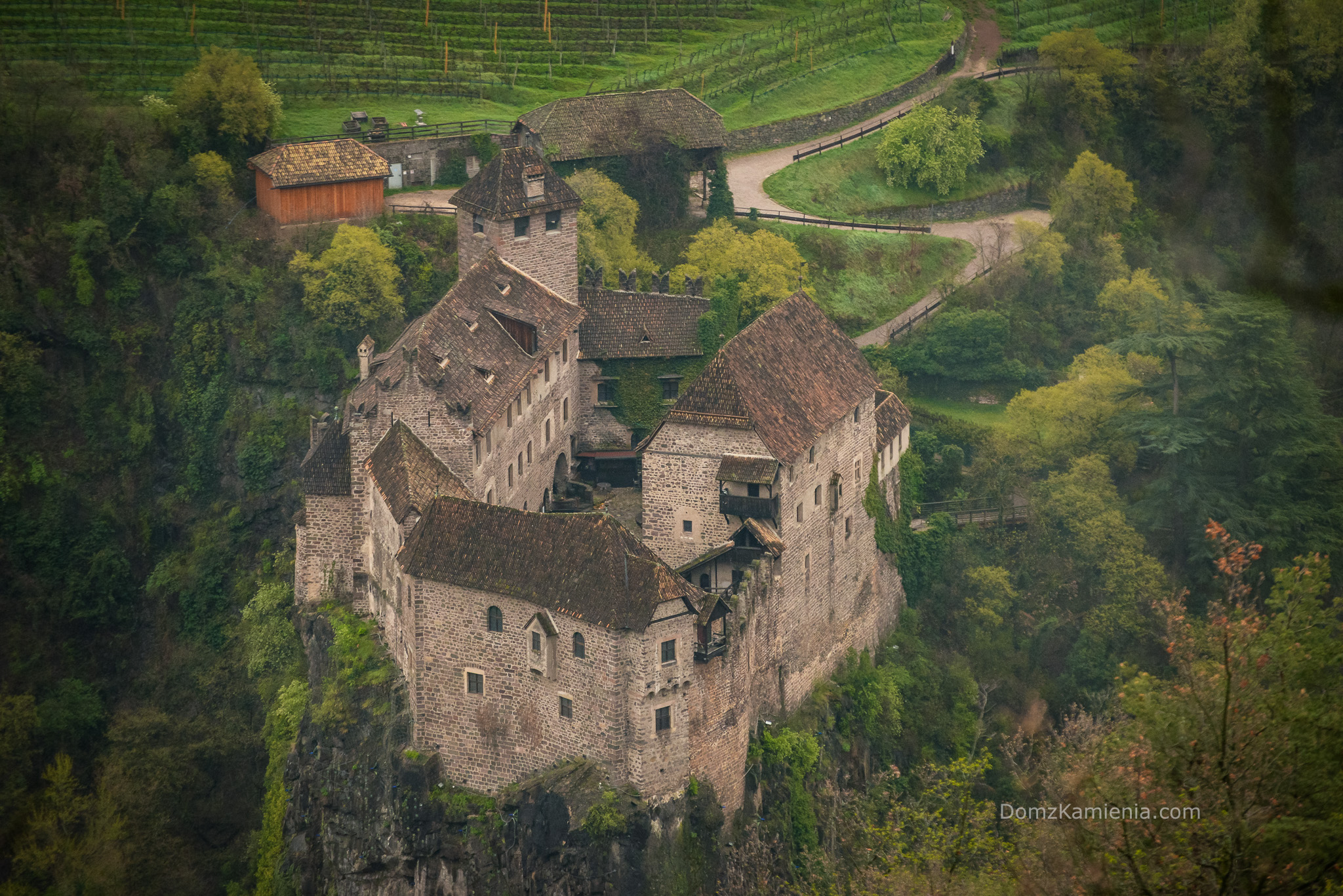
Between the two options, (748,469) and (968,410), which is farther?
(968,410)

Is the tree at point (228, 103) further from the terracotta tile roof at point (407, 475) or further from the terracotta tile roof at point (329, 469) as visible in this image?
the terracotta tile roof at point (407, 475)

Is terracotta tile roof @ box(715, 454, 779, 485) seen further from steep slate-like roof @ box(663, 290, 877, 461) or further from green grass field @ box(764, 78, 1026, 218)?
green grass field @ box(764, 78, 1026, 218)

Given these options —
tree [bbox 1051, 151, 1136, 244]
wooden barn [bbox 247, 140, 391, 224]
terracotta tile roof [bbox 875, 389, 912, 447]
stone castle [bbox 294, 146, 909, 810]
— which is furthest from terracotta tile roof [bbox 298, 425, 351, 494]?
tree [bbox 1051, 151, 1136, 244]

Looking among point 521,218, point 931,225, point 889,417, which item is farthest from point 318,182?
point 931,225

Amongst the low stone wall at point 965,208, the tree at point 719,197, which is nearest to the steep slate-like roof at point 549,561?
the tree at point 719,197

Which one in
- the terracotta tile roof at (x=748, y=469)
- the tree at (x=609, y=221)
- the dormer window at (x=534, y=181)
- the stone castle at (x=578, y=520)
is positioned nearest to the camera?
the stone castle at (x=578, y=520)

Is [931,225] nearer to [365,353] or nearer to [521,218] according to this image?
[521,218]
